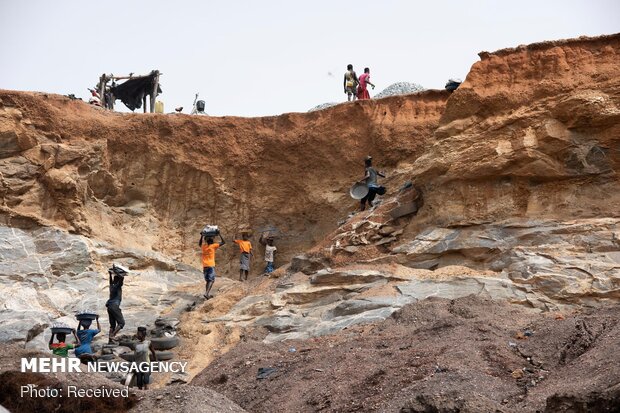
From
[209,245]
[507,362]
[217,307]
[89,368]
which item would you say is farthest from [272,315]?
[507,362]

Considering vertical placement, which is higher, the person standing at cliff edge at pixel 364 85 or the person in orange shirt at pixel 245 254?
the person standing at cliff edge at pixel 364 85

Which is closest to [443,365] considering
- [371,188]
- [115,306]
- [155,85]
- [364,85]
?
[115,306]

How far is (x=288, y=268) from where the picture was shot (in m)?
15.7

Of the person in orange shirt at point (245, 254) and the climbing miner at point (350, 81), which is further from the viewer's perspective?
the climbing miner at point (350, 81)

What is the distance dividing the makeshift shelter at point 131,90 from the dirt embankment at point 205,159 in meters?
2.31

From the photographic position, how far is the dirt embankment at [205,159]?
738 inches

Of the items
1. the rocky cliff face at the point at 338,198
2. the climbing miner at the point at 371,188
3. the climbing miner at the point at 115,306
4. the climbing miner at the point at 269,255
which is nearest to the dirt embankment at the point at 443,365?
the rocky cliff face at the point at 338,198

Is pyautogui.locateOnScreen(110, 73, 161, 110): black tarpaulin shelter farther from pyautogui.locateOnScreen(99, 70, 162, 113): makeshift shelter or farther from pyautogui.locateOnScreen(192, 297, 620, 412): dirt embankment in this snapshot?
pyautogui.locateOnScreen(192, 297, 620, 412): dirt embankment

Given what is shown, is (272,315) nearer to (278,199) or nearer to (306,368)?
(306,368)

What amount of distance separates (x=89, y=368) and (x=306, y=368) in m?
2.71

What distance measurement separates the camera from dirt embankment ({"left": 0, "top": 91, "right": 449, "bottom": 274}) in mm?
18750

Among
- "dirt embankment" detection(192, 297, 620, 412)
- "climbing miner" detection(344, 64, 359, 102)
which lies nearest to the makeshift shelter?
"climbing miner" detection(344, 64, 359, 102)

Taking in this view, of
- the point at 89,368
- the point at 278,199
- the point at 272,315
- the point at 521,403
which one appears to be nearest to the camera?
the point at 521,403

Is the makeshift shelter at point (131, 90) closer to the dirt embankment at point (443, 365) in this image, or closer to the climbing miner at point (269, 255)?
the climbing miner at point (269, 255)
